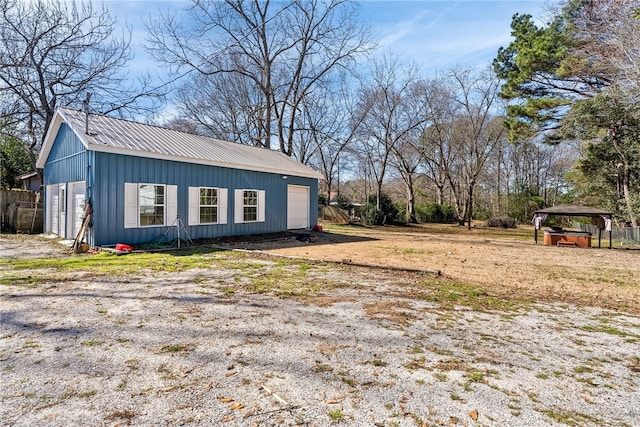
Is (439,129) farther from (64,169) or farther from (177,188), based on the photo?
(64,169)

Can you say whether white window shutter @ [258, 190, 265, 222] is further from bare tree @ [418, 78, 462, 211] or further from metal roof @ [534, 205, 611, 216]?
bare tree @ [418, 78, 462, 211]

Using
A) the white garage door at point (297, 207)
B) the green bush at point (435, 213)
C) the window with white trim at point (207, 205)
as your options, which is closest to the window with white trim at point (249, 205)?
the window with white trim at point (207, 205)

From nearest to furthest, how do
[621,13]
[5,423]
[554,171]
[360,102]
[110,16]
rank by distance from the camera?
[5,423], [621,13], [110,16], [360,102], [554,171]

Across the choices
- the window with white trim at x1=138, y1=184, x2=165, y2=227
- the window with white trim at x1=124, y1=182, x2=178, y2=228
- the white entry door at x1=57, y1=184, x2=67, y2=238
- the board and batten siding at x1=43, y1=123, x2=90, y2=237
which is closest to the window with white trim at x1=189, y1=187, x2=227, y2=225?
the window with white trim at x1=124, y1=182, x2=178, y2=228

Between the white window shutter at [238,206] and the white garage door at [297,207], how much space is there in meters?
2.70

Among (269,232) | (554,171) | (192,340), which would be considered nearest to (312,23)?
(269,232)

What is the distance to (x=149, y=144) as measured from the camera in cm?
1013

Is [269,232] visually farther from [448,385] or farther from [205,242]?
[448,385]

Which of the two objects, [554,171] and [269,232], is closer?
[269,232]

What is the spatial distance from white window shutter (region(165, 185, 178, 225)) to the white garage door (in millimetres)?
5302

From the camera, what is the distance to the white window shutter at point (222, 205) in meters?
11.7

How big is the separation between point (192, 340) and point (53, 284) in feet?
11.6

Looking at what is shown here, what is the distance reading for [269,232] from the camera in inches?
540

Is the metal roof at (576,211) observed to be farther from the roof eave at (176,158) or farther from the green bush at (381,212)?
the green bush at (381,212)
